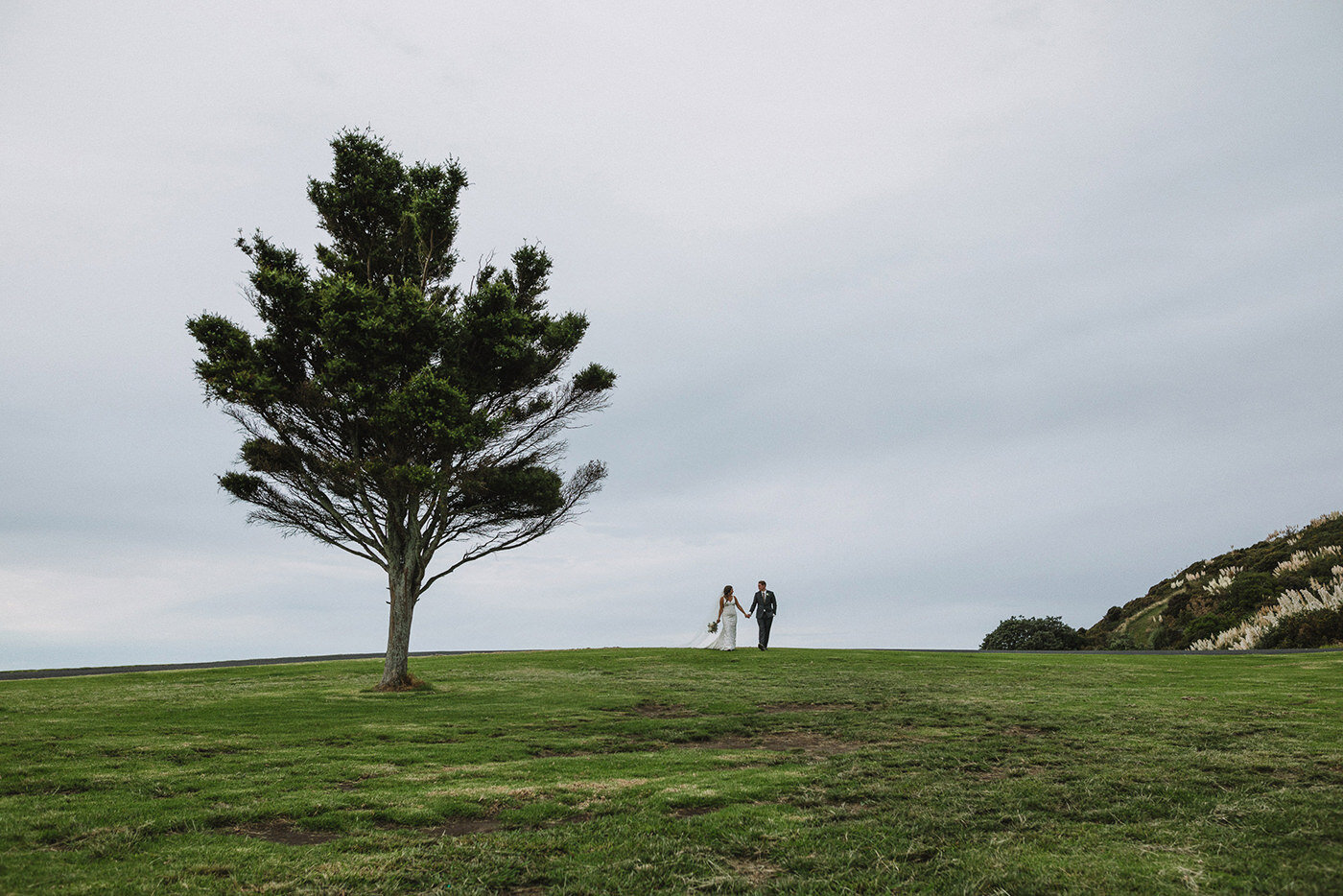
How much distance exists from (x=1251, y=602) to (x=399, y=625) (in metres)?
42.1

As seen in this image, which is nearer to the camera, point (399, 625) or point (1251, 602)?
point (399, 625)

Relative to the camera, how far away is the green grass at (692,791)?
6.43 m

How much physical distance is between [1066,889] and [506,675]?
22630mm

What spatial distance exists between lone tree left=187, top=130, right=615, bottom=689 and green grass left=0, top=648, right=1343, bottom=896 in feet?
23.3

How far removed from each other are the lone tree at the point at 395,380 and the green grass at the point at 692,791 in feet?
23.3

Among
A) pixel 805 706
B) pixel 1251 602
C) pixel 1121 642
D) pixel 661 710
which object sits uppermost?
pixel 1251 602

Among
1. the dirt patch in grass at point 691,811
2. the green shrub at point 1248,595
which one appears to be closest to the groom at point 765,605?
the dirt patch in grass at point 691,811

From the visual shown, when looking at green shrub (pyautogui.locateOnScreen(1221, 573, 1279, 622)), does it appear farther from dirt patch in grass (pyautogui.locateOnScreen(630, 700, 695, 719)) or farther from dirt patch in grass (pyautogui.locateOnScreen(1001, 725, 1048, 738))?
dirt patch in grass (pyautogui.locateOnScreen(630, 700, 695, 719))

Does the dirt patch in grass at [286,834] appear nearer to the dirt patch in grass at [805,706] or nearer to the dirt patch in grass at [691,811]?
the dirt patch in grass at [691,811]

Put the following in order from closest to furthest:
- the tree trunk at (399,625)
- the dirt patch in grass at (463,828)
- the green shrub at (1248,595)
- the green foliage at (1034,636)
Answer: the dirt patch in grass at (463,828) → the tree trunk at (399,625) → the green shrub at (1248,595) → the green foliage at (1034,636)

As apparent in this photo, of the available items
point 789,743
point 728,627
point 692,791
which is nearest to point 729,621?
point 728,627

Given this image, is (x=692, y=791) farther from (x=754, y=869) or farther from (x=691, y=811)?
(x=754, y=869)

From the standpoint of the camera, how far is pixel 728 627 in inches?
1205

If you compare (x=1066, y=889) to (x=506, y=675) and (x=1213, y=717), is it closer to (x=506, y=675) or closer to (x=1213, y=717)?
(x=1213, y=717)
